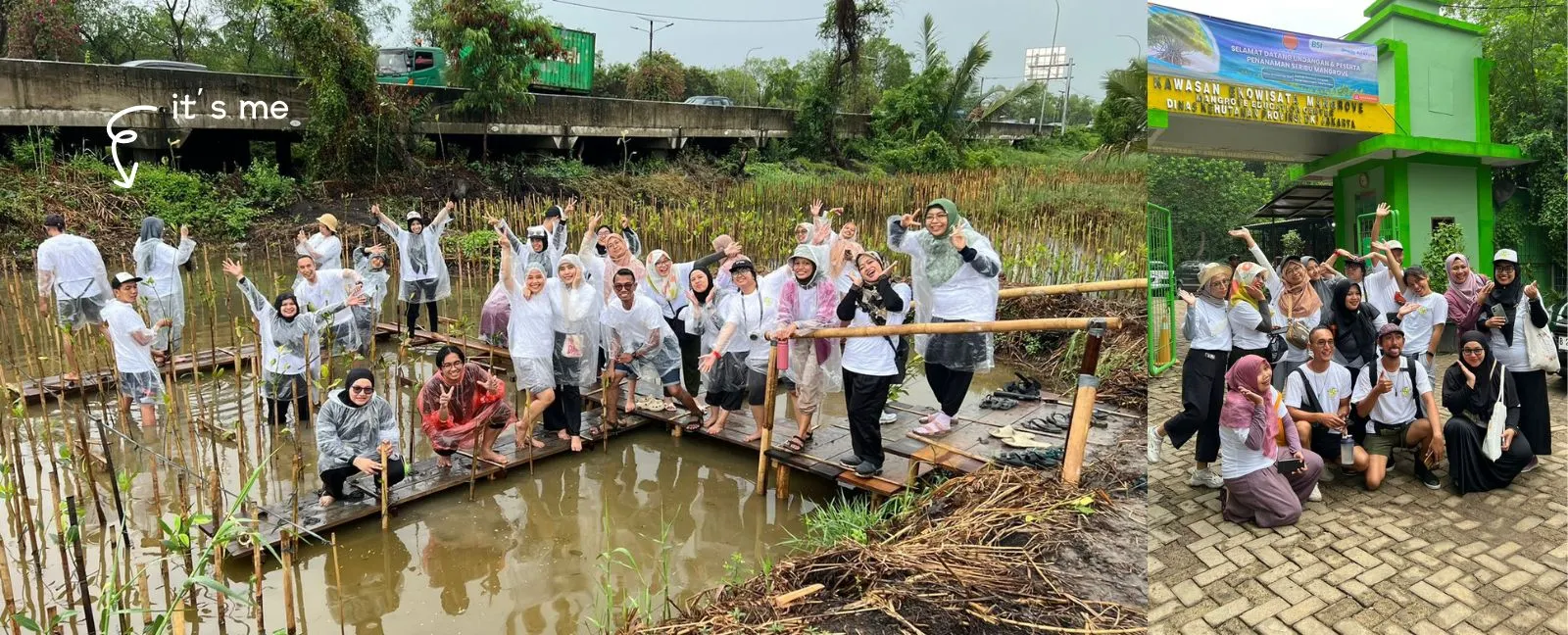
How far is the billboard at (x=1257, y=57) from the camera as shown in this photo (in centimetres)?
183

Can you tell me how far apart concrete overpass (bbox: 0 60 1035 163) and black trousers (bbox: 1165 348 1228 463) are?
12293 mm

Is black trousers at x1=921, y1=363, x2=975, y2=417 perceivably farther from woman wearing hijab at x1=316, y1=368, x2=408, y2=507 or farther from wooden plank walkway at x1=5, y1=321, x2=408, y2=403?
wooden plank walkway at x1=5, y1=321, x2=408, y2=403

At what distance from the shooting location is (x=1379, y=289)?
15.9 ft

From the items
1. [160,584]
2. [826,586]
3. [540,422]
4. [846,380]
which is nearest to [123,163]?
[540,422]

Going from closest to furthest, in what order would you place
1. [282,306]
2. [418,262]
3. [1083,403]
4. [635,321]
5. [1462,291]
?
1. [1083,403]
2. [1462,291]
3. [635,321]
4. [282,306]
5. [418,262]

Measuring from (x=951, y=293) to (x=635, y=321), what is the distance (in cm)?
171

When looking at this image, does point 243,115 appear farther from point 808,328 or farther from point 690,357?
point 808,328

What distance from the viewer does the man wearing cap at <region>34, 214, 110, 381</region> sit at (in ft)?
19.3

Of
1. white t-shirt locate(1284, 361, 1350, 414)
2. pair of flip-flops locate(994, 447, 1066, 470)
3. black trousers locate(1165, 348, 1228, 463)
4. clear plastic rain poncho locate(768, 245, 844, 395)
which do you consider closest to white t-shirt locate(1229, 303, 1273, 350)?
black trousers locate(1165, 348, 1228, 463)

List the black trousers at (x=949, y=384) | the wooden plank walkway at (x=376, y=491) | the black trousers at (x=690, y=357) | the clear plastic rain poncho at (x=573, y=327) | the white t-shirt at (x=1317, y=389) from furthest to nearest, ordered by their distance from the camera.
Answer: the black trousers at (x=690, y=357) < the clear plastic rain poncho at (x=573, y=327) < the black trousers at (x=949, y=384) < the white t-shirt at (x=1317, y=389) < the wooden plank walkway at (x=376, y=491)

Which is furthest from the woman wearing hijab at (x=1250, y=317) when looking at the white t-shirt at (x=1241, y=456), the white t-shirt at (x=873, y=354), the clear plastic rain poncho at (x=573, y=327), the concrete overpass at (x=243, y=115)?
the concrete overpass at (x=243, y=115)

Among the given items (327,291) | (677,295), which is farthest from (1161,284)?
(327,291)

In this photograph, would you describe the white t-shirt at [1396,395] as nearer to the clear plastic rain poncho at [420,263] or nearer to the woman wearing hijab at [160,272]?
the clear plastic rain poncho at [420,263]

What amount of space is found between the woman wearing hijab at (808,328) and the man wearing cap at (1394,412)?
2466 millimetres
